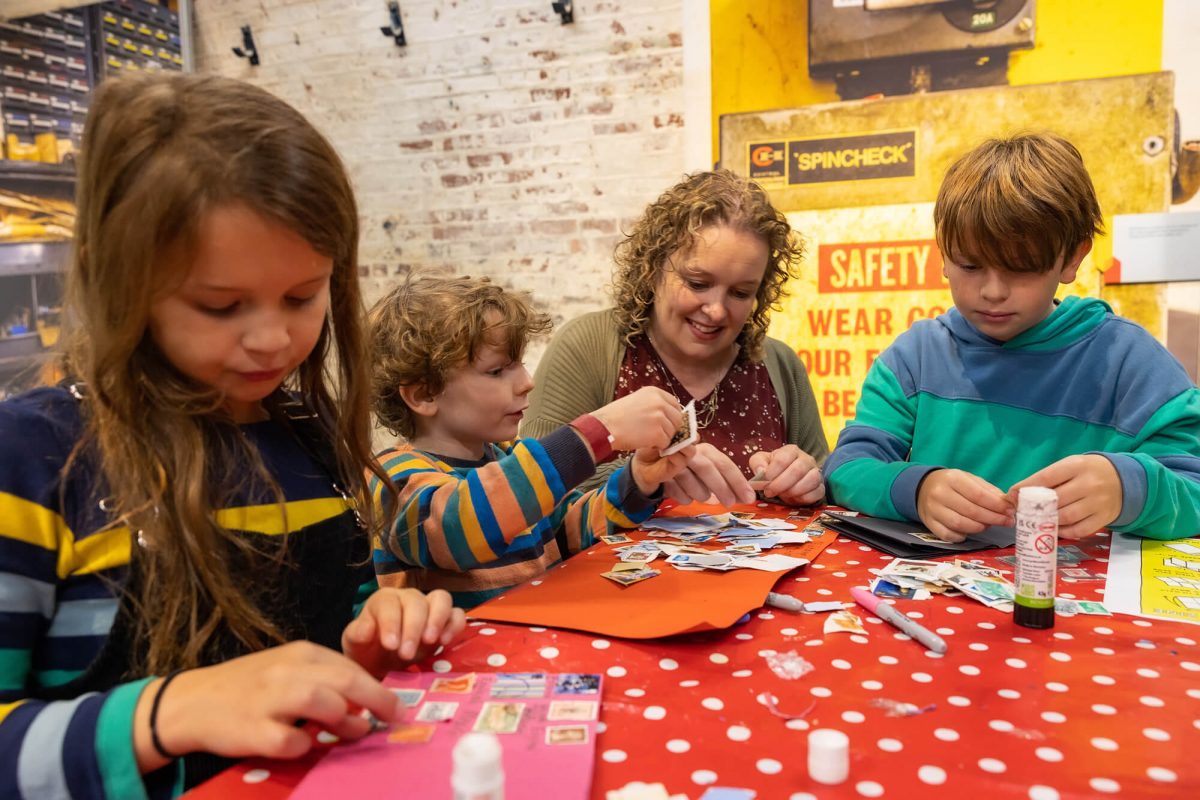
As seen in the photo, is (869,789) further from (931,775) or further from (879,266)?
(879,266)

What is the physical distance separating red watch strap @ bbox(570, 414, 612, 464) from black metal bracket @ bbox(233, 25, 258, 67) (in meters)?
3.85

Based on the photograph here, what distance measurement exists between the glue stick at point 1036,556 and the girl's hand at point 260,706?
2.06 feet

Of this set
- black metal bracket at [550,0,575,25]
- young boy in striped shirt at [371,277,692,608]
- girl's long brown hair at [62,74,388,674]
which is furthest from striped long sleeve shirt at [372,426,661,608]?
black metal bracket at [550,0,575,25]

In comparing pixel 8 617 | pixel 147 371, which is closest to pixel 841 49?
pixel 147 371

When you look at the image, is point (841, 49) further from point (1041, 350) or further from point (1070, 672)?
point (1070, 672)

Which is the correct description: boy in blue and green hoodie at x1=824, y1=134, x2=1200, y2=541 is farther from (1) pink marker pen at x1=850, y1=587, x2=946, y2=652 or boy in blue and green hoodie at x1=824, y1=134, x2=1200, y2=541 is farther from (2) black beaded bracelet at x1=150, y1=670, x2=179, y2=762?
(2) black beaded bracelet at x1=150, y1=670, x2=179, y2=762

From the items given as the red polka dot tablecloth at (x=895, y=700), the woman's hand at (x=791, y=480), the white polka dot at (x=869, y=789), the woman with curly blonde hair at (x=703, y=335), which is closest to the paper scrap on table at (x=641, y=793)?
the red polka dot tablecloth at (x=895, y=700)

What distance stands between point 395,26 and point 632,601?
3656 millimetres

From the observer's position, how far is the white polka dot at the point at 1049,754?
0.63m

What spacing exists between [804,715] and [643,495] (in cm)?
68

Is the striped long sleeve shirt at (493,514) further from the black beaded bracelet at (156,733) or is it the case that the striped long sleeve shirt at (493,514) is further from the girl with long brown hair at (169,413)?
the black beaded bracelet at (156,733)

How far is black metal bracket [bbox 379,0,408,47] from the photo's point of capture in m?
3.93

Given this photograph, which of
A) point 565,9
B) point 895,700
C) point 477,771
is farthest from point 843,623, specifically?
point 565,9

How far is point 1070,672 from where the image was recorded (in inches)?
30.8
